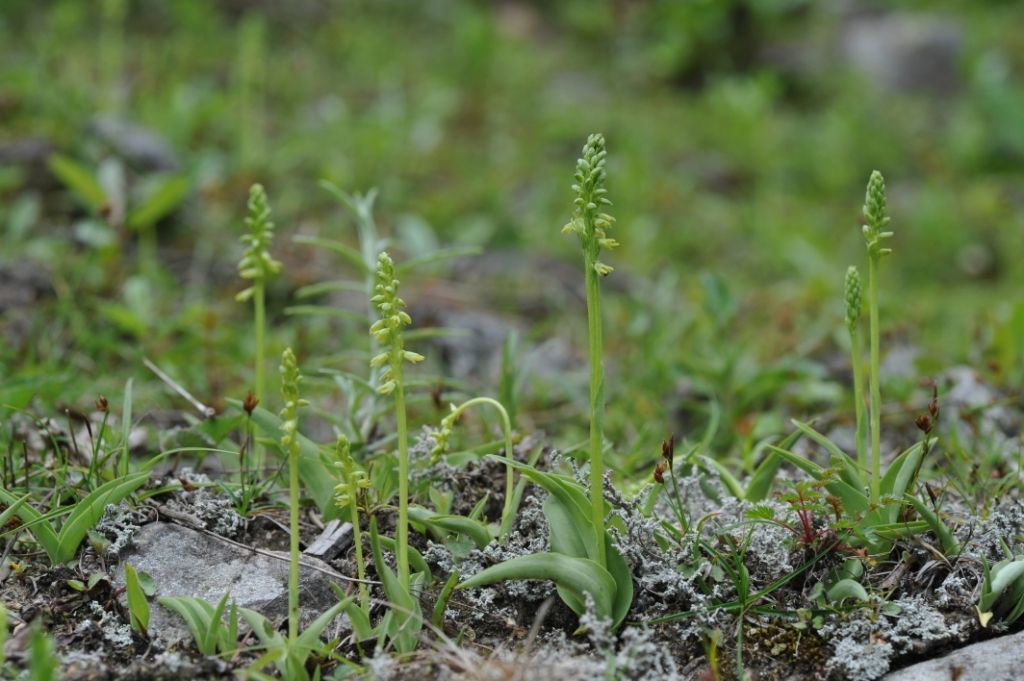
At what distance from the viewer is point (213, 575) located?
2102mm

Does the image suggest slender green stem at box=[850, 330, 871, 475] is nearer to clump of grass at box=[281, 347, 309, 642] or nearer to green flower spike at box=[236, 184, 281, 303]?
clump of grass at box=[281, 347, 309, 642]

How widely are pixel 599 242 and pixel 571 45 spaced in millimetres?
8220

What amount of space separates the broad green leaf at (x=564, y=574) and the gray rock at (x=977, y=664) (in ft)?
1.90

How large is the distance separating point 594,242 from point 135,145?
387 centimetres

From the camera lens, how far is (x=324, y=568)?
209 centimetres

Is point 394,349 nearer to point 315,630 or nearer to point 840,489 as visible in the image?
point 315,630

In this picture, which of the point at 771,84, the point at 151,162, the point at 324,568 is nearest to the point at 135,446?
the point at 324,568

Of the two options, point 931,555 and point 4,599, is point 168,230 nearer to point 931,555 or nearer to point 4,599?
point 4,599

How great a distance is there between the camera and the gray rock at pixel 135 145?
493 centimetres

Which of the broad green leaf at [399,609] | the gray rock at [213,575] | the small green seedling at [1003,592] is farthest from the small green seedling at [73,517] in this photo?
the small green seedling at [1003,592]

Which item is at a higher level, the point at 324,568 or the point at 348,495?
the point at 348,495

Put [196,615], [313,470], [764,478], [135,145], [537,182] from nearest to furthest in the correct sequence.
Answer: [196,615] < [313,470] < [764,478] < [135,145] < [537,182]

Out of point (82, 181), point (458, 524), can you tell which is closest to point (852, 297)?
point (458, 524)

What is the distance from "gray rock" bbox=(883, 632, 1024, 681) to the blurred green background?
101cm
